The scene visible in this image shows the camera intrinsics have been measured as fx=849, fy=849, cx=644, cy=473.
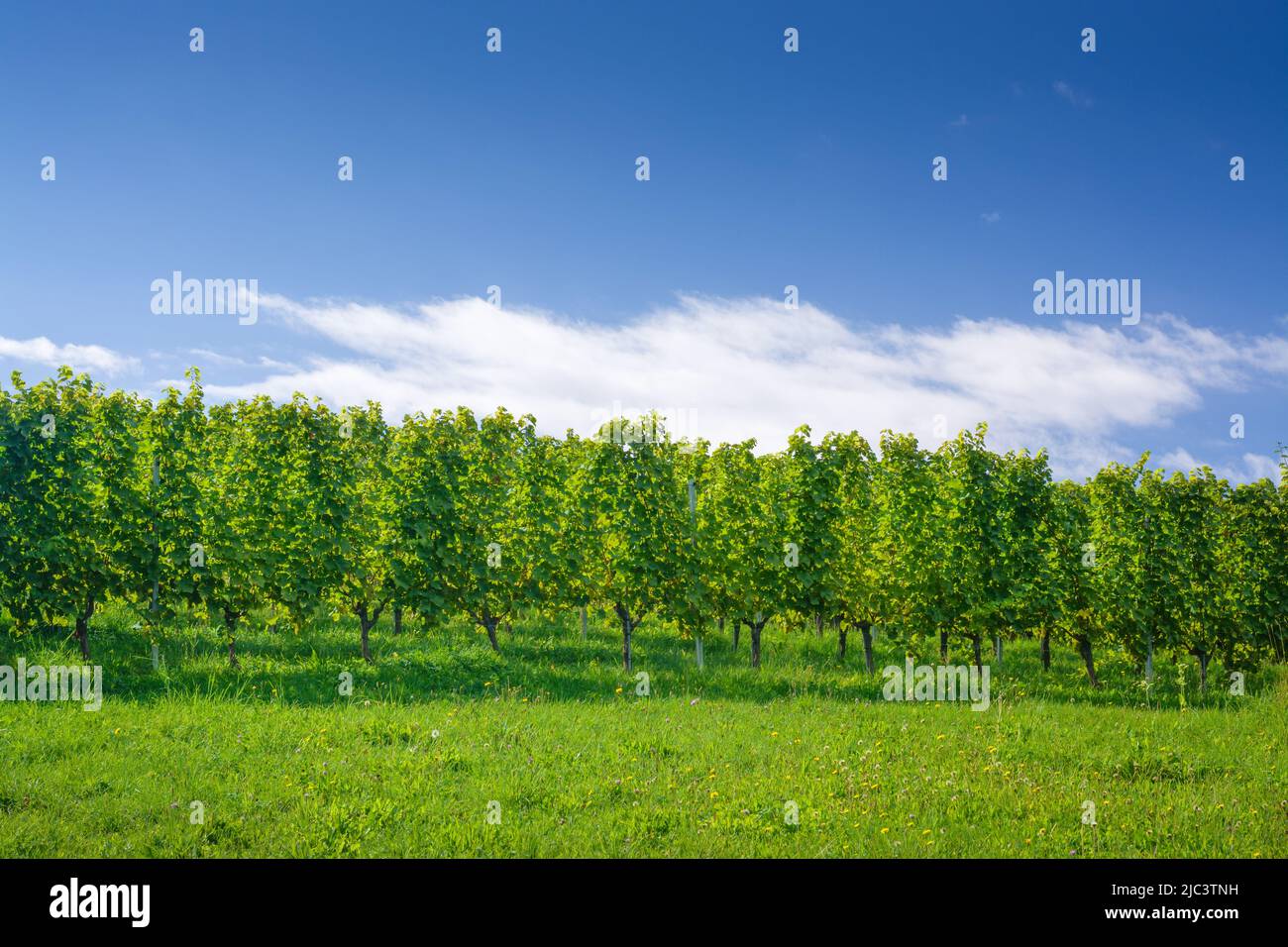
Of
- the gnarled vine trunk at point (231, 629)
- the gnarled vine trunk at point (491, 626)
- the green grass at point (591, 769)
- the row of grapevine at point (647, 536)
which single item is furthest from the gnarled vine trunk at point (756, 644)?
the gnarled vine trunk at point (231, 629)

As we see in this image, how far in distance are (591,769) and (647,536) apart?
10928 mm

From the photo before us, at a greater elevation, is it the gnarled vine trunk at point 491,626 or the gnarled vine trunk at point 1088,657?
the gnarled vine trunk at point 491,626

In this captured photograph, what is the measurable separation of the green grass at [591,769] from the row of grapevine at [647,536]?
2713 mm

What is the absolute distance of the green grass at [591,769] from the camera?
8.90 meters

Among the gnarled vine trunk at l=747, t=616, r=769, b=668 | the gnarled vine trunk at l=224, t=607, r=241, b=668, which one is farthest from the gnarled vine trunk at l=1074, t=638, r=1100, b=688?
the gnarled vine trunk at l=224, t=607, r=241, b=668

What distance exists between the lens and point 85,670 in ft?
51.4

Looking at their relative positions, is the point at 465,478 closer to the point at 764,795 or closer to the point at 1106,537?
the point at 764,795

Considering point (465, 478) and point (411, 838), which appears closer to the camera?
point (411, 838)

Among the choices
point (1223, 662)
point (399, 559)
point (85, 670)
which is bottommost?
point (1223, 662)

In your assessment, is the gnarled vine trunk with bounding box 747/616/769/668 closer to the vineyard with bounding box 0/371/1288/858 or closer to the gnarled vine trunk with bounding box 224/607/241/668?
the vineyard with bounding box 0/371/1288/858

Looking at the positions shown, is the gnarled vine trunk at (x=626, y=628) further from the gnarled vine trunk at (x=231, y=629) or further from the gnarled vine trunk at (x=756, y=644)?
the gnarled vine trunk at (x=231, y=629)

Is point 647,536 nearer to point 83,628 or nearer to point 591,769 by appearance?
point 591,769

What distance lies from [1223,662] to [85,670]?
90.4ft
